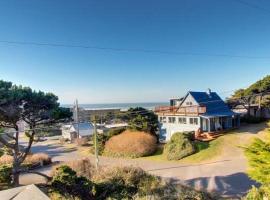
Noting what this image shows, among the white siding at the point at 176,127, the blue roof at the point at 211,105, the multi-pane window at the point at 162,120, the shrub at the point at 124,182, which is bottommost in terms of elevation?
the shrub at the point at 124,182

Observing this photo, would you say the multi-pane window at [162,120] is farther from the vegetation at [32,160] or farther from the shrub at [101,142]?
the vegetation at [32,160]

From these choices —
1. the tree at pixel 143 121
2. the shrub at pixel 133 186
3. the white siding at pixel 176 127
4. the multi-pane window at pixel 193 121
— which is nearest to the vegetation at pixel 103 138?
the tree at pixel 143 121

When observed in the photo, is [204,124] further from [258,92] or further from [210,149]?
[258,92]

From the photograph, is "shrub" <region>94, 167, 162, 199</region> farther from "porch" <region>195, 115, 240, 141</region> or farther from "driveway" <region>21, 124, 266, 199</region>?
"porch" <region>195, 115, 240, 141</region>

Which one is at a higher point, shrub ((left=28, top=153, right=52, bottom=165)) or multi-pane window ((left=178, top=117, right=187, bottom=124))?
multi-pane window ((left=178, top=117, right=187, bottom=124))

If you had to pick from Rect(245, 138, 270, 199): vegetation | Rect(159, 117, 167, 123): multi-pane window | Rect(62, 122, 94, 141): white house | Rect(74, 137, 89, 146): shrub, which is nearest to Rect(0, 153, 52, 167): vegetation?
Rect(74, 137, 89, 146): shrub

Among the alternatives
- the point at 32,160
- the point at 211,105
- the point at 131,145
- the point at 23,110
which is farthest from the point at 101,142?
the point at 23,110
